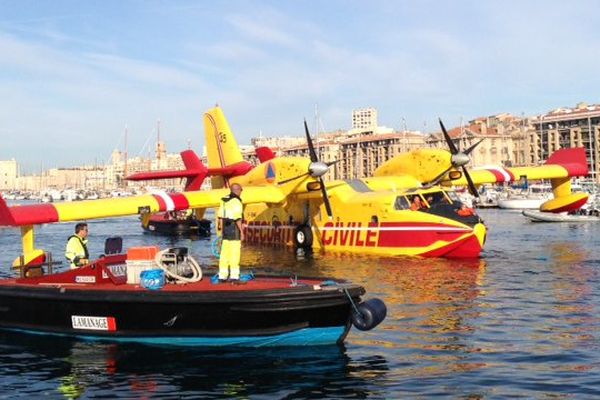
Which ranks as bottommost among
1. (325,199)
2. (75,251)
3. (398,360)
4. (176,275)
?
(398,360)

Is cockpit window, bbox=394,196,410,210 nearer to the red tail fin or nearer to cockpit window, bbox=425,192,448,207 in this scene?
cockpit window, bbox=425,192,448,207

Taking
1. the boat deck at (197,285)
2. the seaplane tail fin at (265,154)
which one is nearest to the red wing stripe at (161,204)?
the seaplane tail fin at (265,154)

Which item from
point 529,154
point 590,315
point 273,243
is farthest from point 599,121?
point 590,315

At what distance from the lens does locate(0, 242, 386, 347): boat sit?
10891mm

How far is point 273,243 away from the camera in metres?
32.1

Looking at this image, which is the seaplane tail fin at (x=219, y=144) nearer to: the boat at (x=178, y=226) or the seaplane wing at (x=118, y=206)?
the boat at (x=178, y=226)

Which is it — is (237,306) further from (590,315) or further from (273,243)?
(273,243)

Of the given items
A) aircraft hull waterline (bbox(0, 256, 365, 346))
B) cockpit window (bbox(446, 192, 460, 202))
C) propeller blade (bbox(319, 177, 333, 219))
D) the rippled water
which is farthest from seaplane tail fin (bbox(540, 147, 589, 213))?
aircraft hull waterline (bbox(0, 256, 365, 346))

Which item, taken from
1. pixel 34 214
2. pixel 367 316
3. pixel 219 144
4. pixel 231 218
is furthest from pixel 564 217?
pixel 367 316

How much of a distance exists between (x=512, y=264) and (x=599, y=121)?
430 ft

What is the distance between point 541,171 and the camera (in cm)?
3344

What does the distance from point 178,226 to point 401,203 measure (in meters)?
22.6

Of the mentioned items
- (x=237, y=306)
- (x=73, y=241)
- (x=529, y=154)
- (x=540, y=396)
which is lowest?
(x=540, y=396)

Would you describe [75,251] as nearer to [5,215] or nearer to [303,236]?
[5,215]
